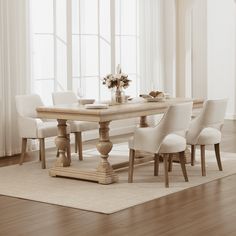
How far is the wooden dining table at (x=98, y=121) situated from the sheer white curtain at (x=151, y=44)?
3.57 metres

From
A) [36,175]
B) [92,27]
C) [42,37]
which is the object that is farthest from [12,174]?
[92,27]

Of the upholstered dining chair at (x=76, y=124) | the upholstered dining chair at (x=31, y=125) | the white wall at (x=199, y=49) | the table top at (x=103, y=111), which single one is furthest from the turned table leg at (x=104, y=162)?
the white wall at (x=199, y=49)

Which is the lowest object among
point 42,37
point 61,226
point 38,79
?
point 61,226

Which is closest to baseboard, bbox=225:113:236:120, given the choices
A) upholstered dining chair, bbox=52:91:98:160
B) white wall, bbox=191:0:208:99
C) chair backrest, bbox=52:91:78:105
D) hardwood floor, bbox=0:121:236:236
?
white wall, bbox=191:0:208:99

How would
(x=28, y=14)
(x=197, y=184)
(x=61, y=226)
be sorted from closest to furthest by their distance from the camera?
(x=61, y=226)
(x=197, y=184)
(x=28, y=14)

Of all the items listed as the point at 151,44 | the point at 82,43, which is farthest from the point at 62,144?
the point at 151,44

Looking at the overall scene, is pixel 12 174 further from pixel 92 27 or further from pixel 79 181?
pixel 92 27

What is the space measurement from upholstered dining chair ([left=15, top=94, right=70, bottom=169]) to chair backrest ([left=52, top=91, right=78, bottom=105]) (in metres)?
0.33

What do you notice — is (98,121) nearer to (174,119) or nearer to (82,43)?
(174,119)

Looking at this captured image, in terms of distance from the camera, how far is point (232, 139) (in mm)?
9289

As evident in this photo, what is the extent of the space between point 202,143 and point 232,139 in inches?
111

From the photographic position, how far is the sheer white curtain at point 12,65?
25.9 feet

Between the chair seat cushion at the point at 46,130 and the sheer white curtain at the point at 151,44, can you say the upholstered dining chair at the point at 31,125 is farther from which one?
the sheer white curtain at the point at 151,44

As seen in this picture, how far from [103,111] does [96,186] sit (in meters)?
0.71
